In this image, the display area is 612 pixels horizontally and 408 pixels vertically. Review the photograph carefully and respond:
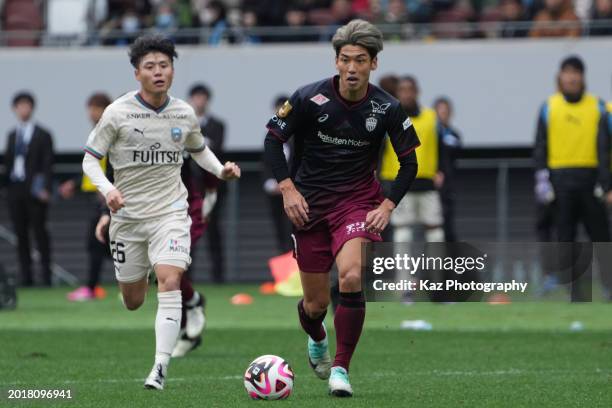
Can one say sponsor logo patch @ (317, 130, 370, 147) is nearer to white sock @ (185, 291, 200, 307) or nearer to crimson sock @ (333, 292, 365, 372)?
crimson sock @ (333, 292, 365, 372)

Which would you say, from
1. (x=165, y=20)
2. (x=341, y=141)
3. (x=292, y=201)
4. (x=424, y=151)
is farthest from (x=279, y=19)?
(x=292, y=201)

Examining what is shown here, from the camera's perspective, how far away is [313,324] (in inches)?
380

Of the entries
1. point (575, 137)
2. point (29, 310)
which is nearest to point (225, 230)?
point (29, 310)

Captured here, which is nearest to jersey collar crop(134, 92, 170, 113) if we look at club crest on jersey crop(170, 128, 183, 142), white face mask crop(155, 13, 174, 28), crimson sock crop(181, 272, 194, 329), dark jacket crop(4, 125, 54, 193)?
club crest on jersey crop(170, 128, 183, 142)

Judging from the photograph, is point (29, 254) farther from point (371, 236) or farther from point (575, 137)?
point (371, 236)

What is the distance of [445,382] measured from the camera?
9805mm

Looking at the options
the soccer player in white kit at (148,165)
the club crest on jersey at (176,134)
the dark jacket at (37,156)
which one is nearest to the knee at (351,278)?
the soccer player in white kit at (148,165)

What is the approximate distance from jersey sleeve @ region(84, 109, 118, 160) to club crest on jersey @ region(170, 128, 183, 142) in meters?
0.40

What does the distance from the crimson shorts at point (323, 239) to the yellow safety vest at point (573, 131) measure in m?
7.61

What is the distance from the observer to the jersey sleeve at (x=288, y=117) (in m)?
9.20

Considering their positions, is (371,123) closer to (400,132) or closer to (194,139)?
(400,132)

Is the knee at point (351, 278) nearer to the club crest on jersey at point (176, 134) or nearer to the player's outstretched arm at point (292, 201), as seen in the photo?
the player's outstretched arm at point (292, 201)

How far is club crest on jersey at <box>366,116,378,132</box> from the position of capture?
9180mm

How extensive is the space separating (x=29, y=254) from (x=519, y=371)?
508 inches
